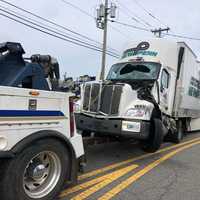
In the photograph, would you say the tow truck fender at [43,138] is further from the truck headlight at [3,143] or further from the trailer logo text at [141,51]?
the trailer logo text at [141,51]

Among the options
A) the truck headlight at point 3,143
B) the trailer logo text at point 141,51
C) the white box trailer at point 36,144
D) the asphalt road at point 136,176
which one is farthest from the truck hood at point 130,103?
the truck headlight at point 3,143

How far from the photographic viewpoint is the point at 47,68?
465cm

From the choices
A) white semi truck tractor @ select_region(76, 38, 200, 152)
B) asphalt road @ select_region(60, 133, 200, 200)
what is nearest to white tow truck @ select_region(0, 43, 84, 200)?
asphalt road @ select_region(60, 133, 200, 200)

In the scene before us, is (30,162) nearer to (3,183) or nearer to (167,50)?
(3,183)

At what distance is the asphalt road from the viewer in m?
A: 4.46

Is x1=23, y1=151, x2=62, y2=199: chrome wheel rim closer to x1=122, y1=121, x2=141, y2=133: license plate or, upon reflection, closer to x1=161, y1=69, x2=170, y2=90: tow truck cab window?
x1=122, y1=121, x2=141, y2=133: license plate

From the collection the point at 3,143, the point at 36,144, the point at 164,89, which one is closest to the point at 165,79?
the point at 164,89

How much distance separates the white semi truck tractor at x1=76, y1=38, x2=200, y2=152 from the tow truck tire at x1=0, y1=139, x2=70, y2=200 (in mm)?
2739

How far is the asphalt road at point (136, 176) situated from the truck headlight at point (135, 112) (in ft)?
3.77

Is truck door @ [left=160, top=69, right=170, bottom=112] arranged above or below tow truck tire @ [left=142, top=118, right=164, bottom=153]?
above

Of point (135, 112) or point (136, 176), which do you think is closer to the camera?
point (136, 176)

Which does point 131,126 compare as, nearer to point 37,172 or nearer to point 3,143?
point 37,172

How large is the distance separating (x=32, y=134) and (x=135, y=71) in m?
5.56

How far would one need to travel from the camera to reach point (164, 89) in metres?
8.31
